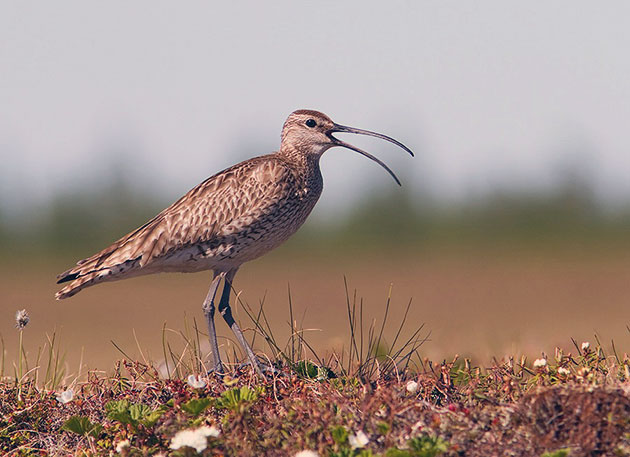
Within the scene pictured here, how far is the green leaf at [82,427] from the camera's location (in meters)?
5.88

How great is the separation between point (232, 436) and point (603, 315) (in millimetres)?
19382

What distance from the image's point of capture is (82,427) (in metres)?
5.91

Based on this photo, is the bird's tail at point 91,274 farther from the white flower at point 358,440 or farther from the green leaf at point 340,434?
the white flower at point 358,440

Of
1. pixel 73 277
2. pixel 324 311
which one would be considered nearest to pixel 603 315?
pixel 324 311

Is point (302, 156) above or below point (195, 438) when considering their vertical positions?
above

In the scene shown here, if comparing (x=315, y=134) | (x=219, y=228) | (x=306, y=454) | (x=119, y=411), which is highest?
(x=315, y=134)

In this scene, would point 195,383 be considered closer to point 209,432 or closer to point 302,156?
point 209,432

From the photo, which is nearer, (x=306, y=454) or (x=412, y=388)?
(x=306, y=454)

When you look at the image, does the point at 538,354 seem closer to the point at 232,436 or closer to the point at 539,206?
the point at 232,436

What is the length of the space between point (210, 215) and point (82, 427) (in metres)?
3.00

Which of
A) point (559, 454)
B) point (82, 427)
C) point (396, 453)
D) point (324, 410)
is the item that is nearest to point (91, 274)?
point (82, 427)

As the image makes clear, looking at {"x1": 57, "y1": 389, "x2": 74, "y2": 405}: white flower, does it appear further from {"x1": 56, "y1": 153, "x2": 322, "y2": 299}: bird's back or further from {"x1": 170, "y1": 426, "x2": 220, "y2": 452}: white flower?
{"x1": 56, "y1": 153, "x2": 322, "y2": 299}: bird's back

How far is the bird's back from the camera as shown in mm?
8438

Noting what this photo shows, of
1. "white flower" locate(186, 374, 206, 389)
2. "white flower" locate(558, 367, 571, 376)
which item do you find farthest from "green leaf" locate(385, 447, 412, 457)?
"white flower" locate(558, 367, 571, 376)
